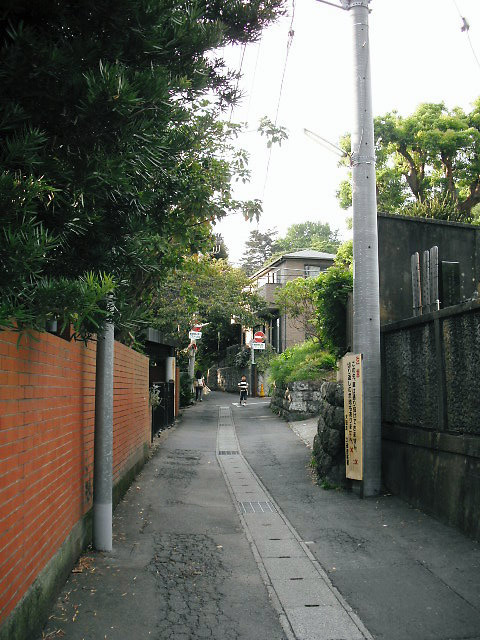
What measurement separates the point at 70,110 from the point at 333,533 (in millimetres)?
→ 5213

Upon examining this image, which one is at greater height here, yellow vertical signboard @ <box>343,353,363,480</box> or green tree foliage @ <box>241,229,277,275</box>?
green tree foliage @ <box>241,229,277,275</box>

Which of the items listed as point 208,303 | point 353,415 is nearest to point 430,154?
point 208,303

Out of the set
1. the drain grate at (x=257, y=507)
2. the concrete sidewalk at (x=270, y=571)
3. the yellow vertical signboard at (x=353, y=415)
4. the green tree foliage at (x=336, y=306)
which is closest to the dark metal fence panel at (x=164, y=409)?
the green tree foliage at (x=336, y=306)

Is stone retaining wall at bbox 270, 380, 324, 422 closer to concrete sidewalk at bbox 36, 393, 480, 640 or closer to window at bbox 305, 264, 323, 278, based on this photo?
concrete sidewalk at bbox 36, 393, 480, 640

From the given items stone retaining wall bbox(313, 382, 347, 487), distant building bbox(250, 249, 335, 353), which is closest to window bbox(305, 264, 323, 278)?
distant building bbox(250, 249, 335, 353)

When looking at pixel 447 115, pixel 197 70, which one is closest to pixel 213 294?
pixel 447 115

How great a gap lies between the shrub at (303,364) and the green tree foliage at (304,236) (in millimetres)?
57192

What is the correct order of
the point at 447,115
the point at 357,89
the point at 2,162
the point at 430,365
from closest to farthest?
the point at 2,162, the point at 430,365, the point at 357,89, the point at 447,115

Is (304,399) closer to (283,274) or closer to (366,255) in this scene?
(366,255)

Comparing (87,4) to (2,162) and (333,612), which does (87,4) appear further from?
(333,612)

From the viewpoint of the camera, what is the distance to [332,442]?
8.95 meters

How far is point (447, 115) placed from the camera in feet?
86.8

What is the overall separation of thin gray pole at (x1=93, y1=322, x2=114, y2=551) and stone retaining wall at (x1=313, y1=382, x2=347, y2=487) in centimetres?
406

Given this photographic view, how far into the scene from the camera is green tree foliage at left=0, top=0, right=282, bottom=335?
291cm
